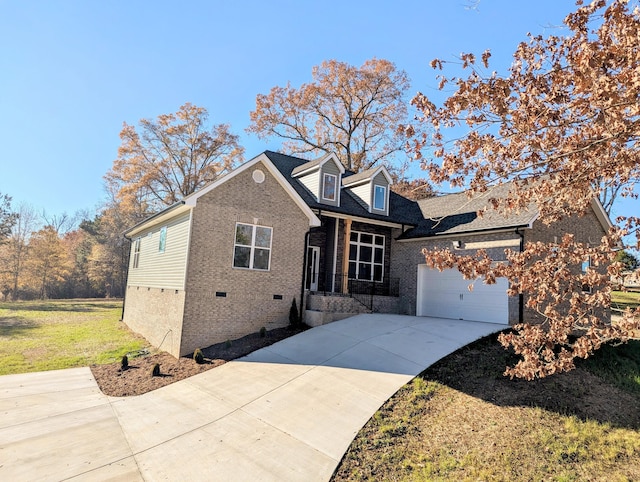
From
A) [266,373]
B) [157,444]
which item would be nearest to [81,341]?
[266,373]

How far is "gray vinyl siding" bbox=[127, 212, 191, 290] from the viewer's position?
41.1 feet

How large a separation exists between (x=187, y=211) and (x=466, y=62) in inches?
394

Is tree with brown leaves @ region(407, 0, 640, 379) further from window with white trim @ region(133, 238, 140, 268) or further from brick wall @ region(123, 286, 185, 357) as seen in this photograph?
window with white trim @ region(133, 238, 140, 268)

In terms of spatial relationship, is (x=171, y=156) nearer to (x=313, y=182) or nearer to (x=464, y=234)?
(x=313, y=182)

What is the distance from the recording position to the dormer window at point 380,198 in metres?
18.3

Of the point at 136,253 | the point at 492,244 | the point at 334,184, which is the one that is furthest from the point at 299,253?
the point at 136,253

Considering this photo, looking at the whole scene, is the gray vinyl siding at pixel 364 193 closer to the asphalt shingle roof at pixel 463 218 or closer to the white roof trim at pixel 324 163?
the white roof trim at pixel 324 163

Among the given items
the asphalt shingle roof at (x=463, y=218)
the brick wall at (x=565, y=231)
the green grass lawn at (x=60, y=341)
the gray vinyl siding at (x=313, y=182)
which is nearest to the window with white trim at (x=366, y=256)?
the asphalt shingle roof at (x=463, y=218)

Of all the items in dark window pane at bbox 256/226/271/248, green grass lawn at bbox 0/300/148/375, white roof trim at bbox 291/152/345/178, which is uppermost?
white roof trim at bbox 291/152/345/178

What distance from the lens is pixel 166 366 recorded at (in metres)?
10.9

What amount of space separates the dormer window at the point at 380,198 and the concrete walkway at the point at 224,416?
26.1 feet

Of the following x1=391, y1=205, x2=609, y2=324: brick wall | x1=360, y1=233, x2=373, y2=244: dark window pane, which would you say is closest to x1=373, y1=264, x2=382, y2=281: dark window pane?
x1=391, y1=205, x2=609, y2=324: brick wall

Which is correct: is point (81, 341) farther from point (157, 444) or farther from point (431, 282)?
point (431, 282)

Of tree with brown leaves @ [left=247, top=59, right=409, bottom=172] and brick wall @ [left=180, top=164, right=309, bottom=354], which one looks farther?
tree with brown leaves @ [left=247, top=59, right=409, bottom=172]
